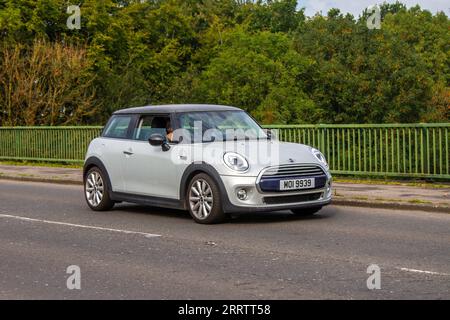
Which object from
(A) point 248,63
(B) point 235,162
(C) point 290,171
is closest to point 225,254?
(B) point 235,162

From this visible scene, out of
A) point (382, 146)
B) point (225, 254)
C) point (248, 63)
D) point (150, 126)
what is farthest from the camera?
point (248, 63)

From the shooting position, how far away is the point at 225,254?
9773 millimetres

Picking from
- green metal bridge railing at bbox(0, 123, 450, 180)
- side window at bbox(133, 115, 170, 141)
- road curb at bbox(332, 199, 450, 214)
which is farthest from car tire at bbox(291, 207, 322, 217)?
green metal bridge railing at bbox(0, 123, 450, 180)

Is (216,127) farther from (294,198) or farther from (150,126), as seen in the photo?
(294,198)

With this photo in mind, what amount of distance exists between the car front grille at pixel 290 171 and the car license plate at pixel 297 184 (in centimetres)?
7

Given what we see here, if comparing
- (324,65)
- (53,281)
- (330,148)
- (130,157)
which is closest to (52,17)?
(324,65)

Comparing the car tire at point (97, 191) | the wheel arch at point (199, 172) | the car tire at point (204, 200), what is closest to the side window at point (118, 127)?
the car tire at point (97, 191)

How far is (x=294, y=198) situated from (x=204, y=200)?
122cm

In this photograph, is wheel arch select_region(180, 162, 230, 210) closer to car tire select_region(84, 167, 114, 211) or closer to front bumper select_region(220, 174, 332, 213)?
front bumper select_region(220, 174, 332, 213)

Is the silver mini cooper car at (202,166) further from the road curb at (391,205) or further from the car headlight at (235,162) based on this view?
the road curb at (391,205)

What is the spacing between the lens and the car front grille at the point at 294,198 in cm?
1221

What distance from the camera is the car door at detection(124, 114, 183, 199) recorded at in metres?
12.9

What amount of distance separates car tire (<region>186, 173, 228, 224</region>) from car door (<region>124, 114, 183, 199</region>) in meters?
0.35

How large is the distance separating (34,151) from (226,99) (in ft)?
88.4
